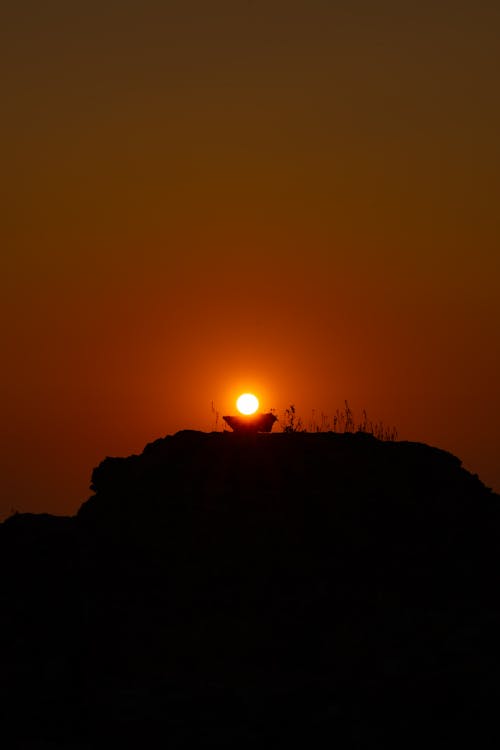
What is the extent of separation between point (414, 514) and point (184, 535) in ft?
12.8

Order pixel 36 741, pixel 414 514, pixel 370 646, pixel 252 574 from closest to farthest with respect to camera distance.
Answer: pixel 36 741, pixel 370 646, pixel 252 574, pixel 414 514

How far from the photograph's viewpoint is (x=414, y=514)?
64.3 feet

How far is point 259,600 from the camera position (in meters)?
17.9

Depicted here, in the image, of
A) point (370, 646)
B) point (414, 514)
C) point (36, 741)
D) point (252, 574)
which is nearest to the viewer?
point (36, 741)

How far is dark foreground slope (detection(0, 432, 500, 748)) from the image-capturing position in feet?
46.2

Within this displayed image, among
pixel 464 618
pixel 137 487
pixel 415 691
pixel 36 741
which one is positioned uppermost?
pixel 137 487

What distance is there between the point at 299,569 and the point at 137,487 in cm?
347

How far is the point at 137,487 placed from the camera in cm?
2014

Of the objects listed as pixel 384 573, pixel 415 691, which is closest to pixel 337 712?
pixel 415 691

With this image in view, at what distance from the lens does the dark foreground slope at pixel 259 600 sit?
1407cm

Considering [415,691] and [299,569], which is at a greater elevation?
[299,569]

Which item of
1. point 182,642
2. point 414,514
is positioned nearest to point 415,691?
point 182,642

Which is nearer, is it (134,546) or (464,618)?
(464,618)

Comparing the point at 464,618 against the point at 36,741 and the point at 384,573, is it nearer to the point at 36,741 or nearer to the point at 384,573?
the point at 384,573
